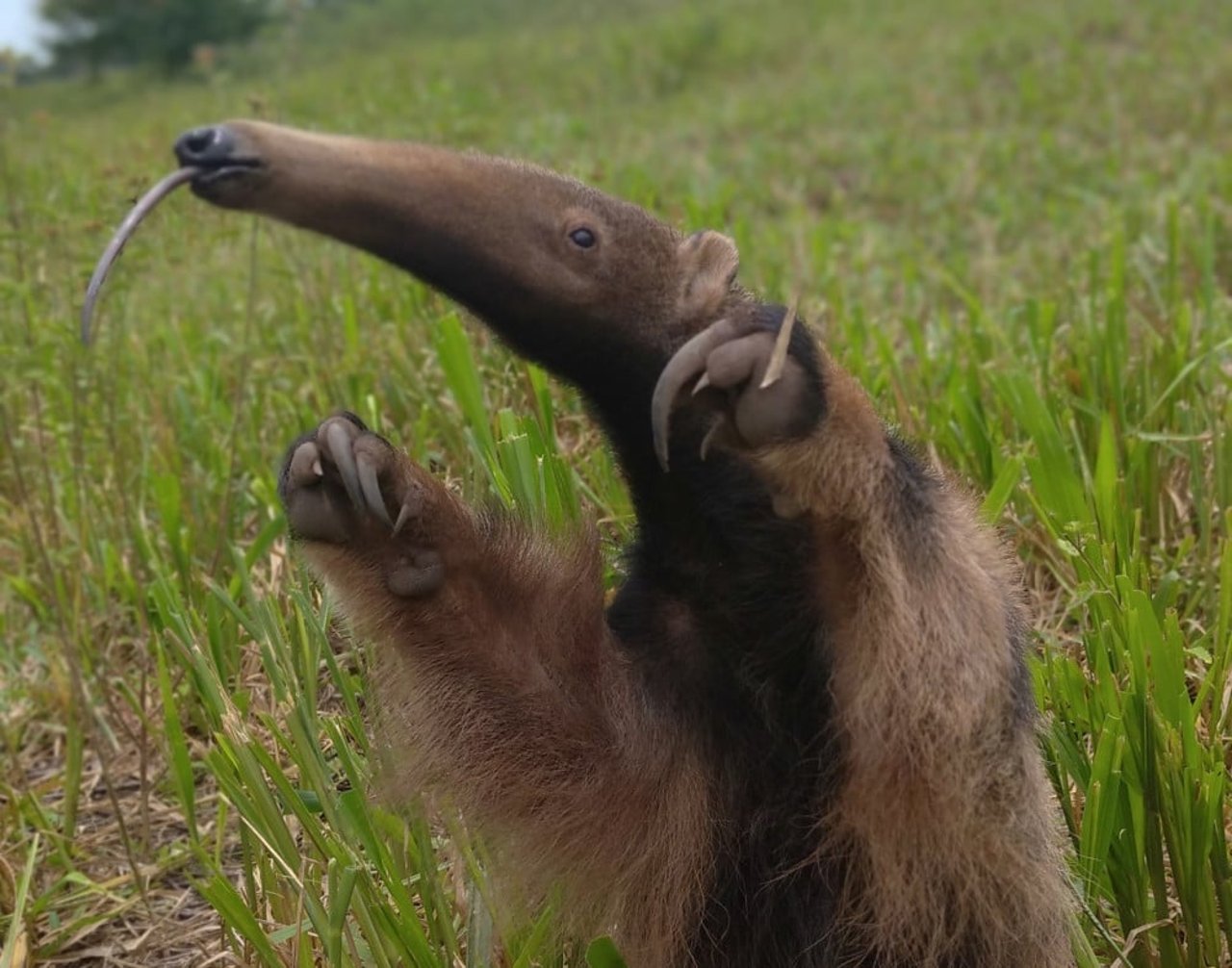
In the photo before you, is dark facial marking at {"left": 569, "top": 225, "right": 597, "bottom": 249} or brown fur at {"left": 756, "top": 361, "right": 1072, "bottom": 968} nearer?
brown fur at {"left": 756, "top": 361, "right": 1072, "bottom": 968}

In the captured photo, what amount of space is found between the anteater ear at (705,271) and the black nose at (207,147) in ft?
2.26

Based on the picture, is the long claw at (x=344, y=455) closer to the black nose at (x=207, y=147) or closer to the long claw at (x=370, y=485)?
the long claw at (x=370, y=485)

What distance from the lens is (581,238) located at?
1.93 meters

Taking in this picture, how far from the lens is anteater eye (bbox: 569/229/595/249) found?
6.32 ft

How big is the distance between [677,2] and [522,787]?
1977cm

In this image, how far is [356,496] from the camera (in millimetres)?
2010

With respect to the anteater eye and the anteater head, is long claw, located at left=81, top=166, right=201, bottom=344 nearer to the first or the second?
the anteater head

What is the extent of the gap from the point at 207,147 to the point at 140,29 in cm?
2492

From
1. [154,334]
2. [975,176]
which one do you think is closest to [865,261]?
[975,176]

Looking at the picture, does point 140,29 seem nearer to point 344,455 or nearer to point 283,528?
point 283,528

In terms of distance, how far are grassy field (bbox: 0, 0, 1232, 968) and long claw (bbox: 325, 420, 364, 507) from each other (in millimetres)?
276

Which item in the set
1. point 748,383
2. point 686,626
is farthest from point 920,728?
point 748,383

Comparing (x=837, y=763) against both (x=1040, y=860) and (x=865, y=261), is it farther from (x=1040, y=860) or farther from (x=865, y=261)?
(x=865, y=261)

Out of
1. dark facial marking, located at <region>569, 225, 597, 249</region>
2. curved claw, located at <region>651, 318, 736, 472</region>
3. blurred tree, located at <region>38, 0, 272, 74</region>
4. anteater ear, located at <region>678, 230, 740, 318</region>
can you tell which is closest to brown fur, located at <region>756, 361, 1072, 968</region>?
curved claw, located at <region>651, 318, 736, 472</region>
